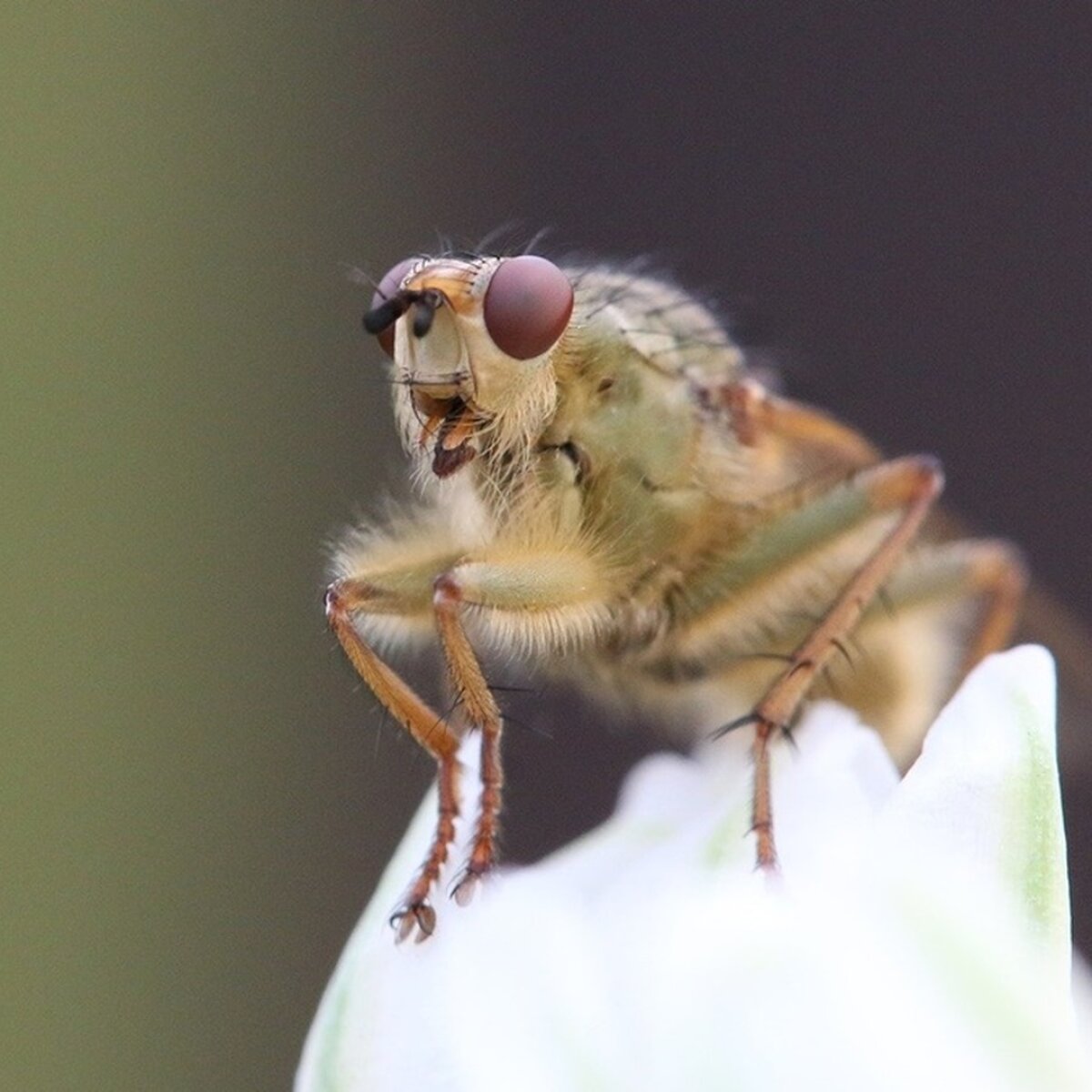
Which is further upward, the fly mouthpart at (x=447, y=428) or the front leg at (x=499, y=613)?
the fly mouthpart at (x=447, y=428)

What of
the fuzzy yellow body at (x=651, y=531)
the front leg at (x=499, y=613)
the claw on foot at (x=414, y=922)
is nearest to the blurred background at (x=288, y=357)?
the fuzzy yellow body at (x=651, y=531)

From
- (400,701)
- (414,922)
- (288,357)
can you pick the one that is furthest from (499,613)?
(288,357)

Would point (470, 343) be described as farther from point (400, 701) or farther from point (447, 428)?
point (400, 701)

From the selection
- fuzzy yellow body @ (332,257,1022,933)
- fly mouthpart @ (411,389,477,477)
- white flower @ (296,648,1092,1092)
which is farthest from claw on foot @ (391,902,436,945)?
fly mouthpart @ (411,389,477,477)

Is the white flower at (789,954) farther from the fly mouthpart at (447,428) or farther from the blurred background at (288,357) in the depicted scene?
the blurred background at (288,357)

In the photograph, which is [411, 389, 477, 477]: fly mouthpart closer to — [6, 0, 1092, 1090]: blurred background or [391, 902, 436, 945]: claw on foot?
[391, 902, 436, 945]: claw on foot

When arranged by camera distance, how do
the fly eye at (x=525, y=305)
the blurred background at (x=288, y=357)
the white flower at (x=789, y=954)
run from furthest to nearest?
1. the blurred background at (x=288, y=357)
2. the fly eye at (x=525, y=305)
3. the white flower at (x=789, y=954)

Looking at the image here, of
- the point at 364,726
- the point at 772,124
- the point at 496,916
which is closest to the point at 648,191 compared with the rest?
the point at 772,124
